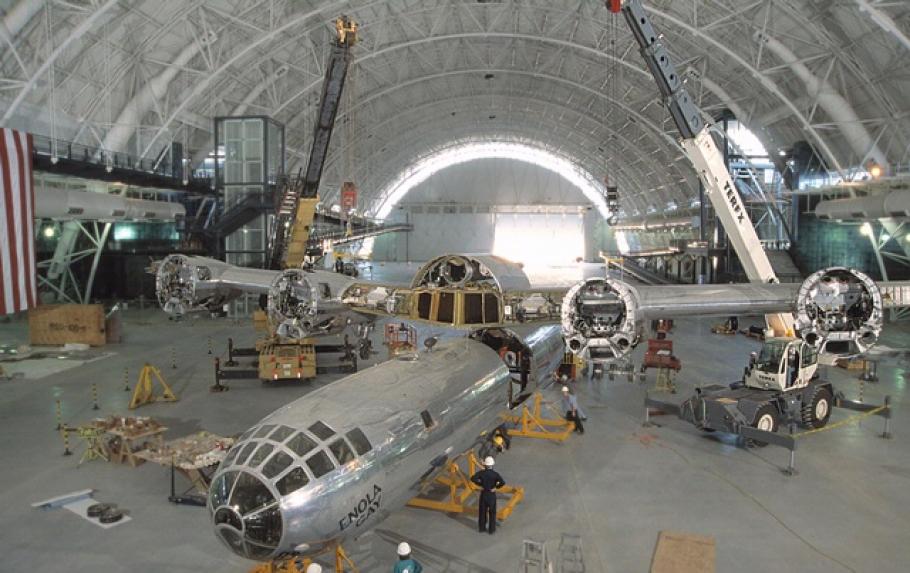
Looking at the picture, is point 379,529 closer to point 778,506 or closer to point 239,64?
point 778,506

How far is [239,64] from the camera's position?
147 ft

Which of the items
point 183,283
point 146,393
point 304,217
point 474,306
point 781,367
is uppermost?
point 304,217

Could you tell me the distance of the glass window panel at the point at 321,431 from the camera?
10.1 meters

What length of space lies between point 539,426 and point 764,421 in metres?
6.56

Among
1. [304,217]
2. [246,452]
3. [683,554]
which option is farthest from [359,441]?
[304,217]

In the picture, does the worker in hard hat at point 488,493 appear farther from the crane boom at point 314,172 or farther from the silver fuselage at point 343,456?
the crane boom at point 314,172

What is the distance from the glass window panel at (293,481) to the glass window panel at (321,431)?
664mm

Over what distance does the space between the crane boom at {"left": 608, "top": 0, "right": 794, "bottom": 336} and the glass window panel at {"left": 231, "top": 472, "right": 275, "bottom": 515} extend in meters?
20.2

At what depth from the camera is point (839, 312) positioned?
16.5m

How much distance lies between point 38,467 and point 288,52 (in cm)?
3811

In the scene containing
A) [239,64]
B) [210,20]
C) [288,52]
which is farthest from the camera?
[288,52]

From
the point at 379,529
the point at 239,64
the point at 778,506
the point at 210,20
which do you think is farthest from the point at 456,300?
the point at 239,64

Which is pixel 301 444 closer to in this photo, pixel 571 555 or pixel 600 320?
pixel 571 555

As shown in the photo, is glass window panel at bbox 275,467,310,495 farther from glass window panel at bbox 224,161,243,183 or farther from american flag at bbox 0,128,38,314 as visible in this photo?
glass window panel at bbox 224,161,243,183
